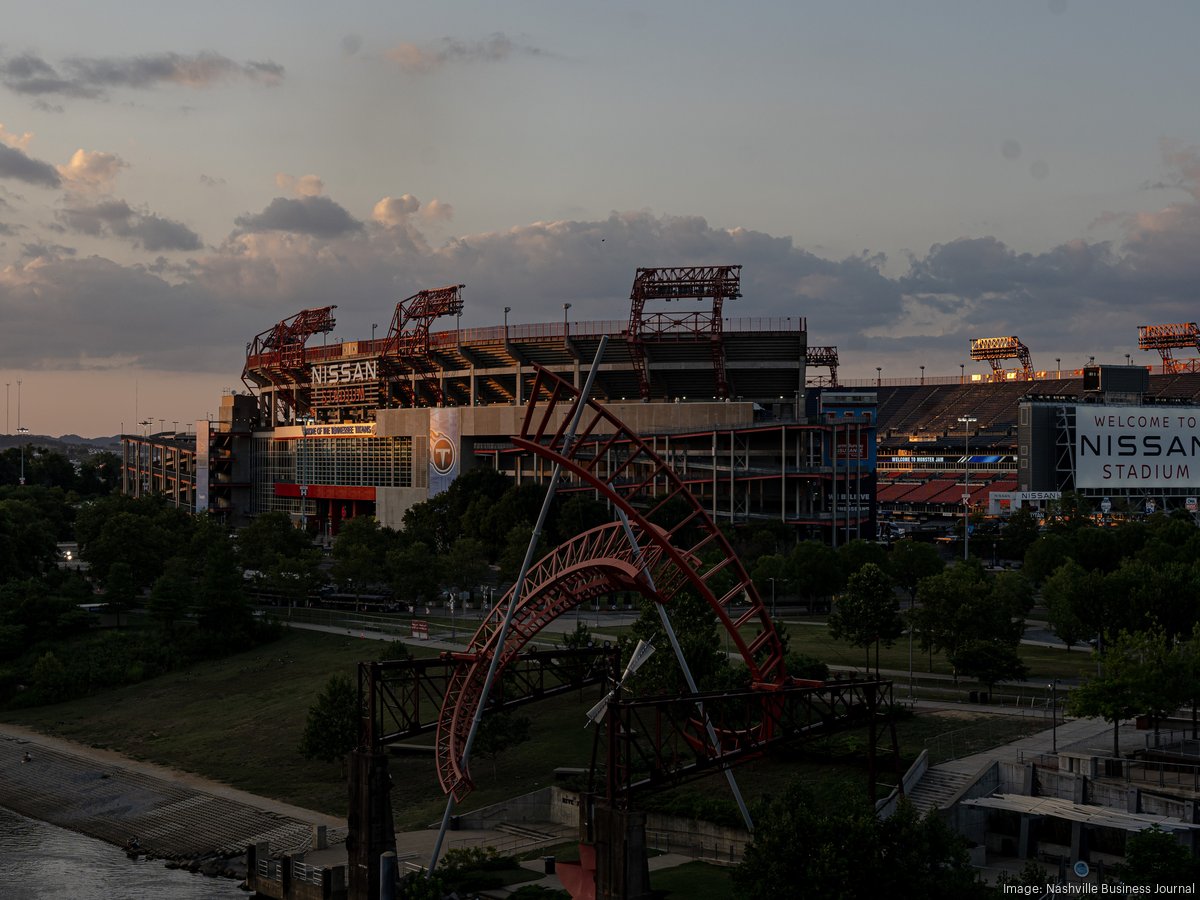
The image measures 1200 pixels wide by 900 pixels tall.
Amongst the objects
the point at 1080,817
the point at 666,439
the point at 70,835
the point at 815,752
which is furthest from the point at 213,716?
the point at 666,439

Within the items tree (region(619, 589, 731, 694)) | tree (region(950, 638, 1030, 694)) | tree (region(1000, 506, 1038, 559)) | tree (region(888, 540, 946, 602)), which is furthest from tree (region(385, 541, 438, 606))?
tree (region(1000, 506, 1038, 559))

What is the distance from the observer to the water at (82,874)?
204 ft

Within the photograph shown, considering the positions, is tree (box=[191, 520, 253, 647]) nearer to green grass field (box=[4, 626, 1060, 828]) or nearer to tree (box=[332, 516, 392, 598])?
green grass field (box=[4, 626, 1060, 828])

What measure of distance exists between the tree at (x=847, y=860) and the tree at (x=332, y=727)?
3859cm

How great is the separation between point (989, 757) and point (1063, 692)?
61.6 ft

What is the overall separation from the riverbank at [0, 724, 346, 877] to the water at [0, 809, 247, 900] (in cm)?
120

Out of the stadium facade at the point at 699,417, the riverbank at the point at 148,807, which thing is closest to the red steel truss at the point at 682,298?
the stadium facade at the point at 699,417

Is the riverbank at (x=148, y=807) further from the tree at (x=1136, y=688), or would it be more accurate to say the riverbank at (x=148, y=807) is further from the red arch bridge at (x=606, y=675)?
the tree at (x=1136, y=688)

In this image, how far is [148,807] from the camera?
252 ft

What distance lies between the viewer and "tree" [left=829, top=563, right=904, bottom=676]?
80938mm

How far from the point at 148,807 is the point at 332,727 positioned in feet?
39.4

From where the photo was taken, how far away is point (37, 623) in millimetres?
120312

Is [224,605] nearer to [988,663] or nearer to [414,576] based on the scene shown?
[414,576]

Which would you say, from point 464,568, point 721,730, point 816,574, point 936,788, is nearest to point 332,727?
point 721,730
